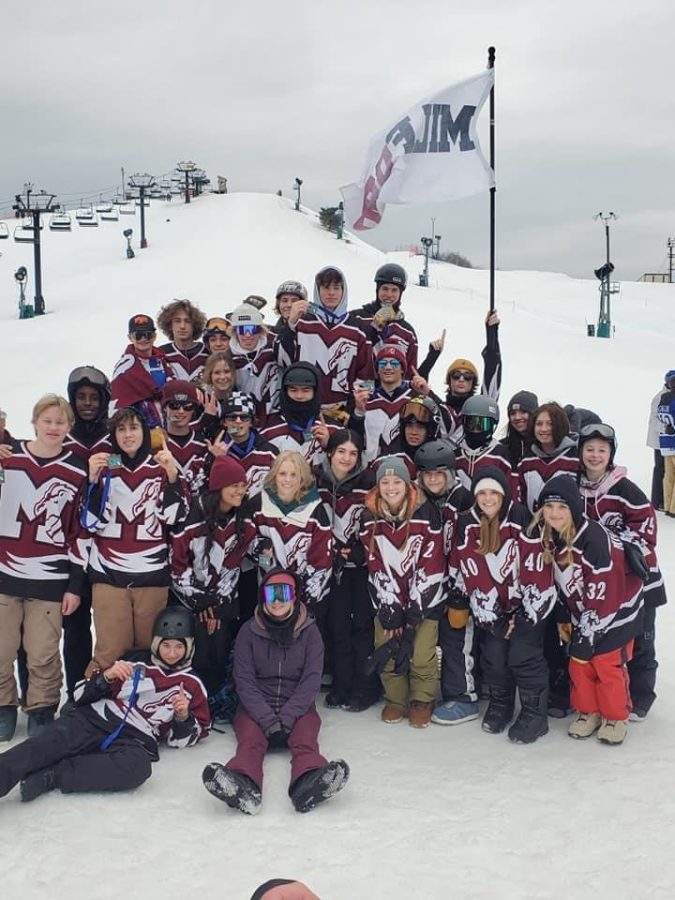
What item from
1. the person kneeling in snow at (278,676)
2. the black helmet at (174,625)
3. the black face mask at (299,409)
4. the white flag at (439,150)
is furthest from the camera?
the white flag at (439,150)

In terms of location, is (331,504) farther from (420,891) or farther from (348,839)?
(420,891)

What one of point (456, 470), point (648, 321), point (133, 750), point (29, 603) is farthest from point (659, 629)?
point (648, 321)

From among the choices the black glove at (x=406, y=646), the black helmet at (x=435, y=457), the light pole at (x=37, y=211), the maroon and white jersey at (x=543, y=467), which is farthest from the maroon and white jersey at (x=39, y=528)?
the light pole at (x=37, y=211)

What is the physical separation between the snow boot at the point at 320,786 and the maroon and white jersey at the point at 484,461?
74.2 inches

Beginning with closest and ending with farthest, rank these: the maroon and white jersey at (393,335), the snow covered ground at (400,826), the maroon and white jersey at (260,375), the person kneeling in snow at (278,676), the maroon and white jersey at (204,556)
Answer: the snow covered ground at (400,826) → the person kneeling in snow at (278,676) → the maroon and white jersey at (204,556) → the maroon and white jersey at (260,375) → the maroon and white jersey at (393,335)

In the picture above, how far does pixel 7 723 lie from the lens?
14.8 ft

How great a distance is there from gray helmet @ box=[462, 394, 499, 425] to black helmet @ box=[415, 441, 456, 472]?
1.21 feet

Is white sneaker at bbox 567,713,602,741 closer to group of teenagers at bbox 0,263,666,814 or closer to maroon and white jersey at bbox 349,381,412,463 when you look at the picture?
group of teenagers at bbox 0,263,666,814

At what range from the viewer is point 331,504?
5.02 meters

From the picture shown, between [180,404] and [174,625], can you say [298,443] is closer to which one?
[180,404]

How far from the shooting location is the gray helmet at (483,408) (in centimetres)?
506

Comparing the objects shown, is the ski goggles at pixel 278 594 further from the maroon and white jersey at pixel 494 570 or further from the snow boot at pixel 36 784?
the snow boot at pixel 36 784

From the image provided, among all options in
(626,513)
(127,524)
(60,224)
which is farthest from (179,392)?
(60,224)

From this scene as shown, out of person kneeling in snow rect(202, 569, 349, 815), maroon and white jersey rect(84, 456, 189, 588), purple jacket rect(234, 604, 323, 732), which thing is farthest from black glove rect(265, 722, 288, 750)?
maroon and white jersey rect(84, 456, 189, 588)
